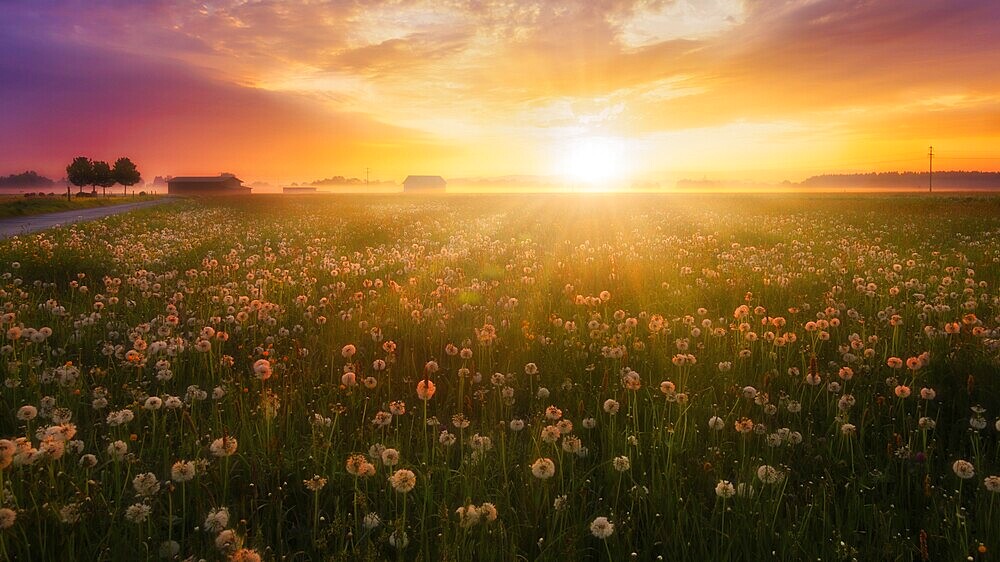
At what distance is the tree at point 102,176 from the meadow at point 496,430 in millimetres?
164819

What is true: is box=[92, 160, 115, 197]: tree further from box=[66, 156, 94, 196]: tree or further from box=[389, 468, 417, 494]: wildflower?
box=[389, 468, 417, 494]: wildflower

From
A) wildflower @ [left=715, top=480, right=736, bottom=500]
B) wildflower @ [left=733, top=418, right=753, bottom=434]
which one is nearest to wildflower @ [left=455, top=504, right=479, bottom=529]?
wildflower @ [left=715, top=480, right=736, bottom=500]

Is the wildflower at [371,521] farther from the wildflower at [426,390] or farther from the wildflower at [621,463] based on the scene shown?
the wildflower at [621,463]

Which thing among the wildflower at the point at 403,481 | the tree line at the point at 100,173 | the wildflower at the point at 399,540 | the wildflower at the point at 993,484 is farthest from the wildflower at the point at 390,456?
the tree line at the point at 100,173

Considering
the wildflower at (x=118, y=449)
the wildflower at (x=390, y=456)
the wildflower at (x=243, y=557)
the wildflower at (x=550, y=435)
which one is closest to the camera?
the wildflower at (x=243, y=557)

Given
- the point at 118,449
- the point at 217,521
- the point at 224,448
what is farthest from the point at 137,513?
the point at 118,449

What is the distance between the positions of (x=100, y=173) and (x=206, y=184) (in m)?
25.9

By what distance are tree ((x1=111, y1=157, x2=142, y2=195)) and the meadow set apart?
16672cm

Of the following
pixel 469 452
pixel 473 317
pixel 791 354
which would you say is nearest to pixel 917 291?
pixel 791 354

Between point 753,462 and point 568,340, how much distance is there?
2604 mm

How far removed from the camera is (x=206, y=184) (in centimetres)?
15900

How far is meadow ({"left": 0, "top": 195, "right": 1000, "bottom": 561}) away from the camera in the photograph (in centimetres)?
258

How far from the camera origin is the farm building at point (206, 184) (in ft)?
517

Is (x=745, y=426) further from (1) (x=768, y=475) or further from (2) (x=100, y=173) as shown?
(2) (x=100, y=173)
